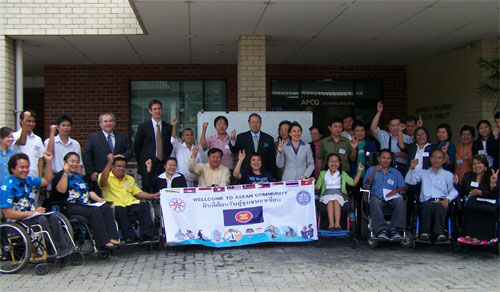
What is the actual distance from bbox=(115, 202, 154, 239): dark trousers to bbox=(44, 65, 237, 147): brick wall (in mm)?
5838

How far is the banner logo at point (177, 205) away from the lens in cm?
691

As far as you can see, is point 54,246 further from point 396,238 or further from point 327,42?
point 327,42

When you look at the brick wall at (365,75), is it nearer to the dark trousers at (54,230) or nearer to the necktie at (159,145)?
the necktie at (159,145)

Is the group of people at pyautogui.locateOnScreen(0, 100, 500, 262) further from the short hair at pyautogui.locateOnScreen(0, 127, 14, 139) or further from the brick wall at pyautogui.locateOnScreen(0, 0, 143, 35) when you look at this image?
the brick wall at pyautogui.locateOnScreen(0, 0, 143, 35)

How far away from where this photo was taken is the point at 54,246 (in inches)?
233

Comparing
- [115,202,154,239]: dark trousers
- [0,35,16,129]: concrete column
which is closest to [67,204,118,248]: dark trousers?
[115,202,154,239]: dark trousers

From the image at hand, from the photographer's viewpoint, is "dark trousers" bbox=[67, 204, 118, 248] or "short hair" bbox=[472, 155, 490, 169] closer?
"dark trousers" bbox=[67, 204, 118, 248]

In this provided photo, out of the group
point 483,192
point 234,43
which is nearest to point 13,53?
point 234,43

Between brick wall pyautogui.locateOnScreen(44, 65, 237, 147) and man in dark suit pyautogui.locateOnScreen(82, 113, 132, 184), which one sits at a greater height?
brick wall pyautogui.locateOnScreen(44, 65, 237, 147)

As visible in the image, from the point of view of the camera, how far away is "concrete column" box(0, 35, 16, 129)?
872cm

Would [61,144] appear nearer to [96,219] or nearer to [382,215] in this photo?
[96,219]

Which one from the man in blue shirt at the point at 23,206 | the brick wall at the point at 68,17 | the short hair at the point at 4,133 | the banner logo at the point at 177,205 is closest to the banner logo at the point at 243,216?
the banner logo at the point at 177,205

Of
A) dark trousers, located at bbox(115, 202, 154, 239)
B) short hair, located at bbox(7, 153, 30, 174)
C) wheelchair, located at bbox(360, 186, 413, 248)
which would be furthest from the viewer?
wheelchair, located at bbox(360, 186, 413, 248)

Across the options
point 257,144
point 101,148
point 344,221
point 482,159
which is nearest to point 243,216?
point 257,144
